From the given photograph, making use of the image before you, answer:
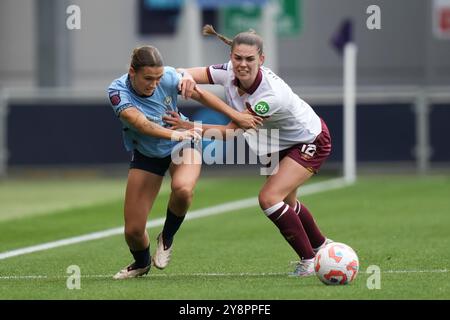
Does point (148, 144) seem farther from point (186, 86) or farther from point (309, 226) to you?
point (309, 226)

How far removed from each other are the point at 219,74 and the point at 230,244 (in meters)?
3.48

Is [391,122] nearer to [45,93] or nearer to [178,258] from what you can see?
[45,93]

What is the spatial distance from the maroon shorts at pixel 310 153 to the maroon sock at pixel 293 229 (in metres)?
0.44

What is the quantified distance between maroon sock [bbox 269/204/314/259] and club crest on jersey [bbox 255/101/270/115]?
2.59ft

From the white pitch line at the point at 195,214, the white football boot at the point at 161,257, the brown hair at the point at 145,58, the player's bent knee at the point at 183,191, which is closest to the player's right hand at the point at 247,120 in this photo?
the player's bent knee at the point at 183,191

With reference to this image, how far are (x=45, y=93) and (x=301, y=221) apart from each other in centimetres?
1546

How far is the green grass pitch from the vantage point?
10.0m

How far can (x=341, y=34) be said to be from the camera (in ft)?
76.5

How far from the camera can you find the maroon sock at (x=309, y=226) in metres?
11.4

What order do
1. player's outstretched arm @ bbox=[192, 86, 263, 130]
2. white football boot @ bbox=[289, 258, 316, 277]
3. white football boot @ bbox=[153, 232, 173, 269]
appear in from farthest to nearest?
1. white football boot @ bbox=[153, 232, 173, 269]
2. white football boot @ bbox=[289, 258, 316, 277]
3. player's outstretched arm @ bbox=[192, 86, 263, 130]

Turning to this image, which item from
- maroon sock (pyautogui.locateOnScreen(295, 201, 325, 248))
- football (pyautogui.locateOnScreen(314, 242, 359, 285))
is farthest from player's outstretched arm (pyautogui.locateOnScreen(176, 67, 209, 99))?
football (pyautogui.locateOnScreen(314, 242, 359, 285))

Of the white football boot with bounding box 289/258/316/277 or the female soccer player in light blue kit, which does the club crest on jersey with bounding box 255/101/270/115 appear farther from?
the white football boot with bounding box 289/258/316/277

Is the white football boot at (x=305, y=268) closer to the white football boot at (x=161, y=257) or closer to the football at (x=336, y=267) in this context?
the football at (x=336, y=267)
